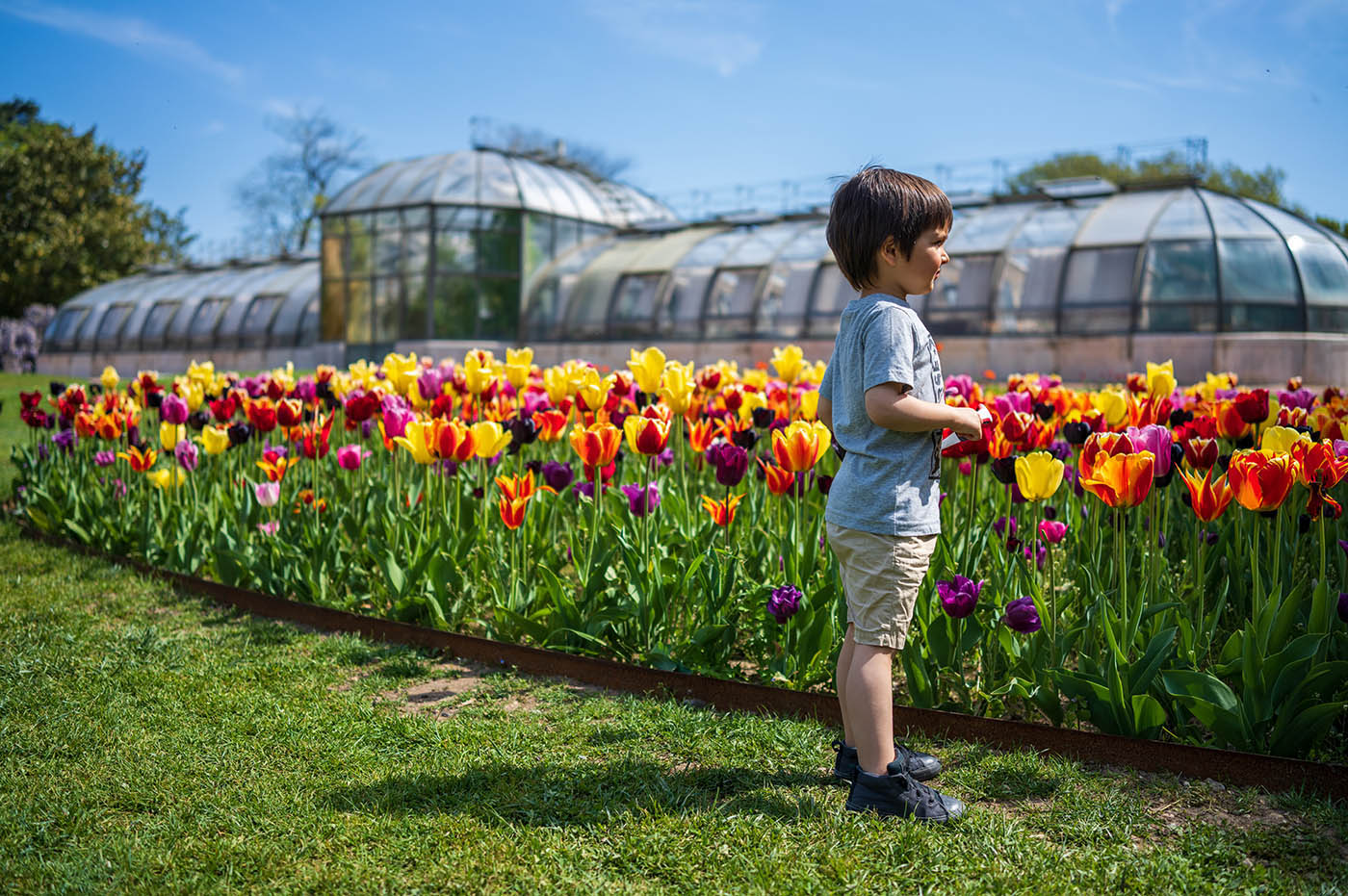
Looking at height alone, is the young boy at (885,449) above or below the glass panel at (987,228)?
below

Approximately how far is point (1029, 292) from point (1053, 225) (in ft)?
4.35

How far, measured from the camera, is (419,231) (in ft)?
71.7

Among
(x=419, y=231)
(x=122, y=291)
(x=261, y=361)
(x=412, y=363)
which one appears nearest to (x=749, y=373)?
(x=412, y=363)

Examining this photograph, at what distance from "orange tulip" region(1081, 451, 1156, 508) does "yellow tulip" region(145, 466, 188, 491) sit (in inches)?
165

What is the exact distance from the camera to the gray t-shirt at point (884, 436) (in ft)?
8.05

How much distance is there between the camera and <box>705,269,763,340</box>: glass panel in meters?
18.8

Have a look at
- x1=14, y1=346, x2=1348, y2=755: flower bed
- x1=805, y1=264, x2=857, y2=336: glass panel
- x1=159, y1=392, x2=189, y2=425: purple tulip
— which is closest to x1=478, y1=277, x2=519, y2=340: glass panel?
x1=805, y1=264, x2=857, y2=336: glass panel

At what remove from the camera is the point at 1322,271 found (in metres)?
15.3

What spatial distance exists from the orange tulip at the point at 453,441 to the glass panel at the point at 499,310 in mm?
18533

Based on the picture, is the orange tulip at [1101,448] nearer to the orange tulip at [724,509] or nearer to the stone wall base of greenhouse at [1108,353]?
A: the orange tulip at [724,509]

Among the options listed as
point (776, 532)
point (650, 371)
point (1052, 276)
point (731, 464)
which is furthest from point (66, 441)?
point (1052, 276)

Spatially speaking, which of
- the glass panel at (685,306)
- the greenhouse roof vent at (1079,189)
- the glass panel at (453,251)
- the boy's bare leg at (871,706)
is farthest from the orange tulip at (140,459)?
the glass panel at (453,251)

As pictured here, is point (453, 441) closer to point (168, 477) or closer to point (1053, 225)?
point (168, 477)

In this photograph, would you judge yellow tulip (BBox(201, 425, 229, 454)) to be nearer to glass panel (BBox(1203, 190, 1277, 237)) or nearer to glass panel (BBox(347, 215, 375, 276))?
glass panel (BBox(1203, 190, 1277, 237))
